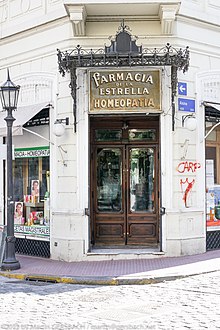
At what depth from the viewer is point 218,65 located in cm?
1287

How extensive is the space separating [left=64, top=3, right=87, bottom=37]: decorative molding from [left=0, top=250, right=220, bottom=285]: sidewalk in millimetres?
5378

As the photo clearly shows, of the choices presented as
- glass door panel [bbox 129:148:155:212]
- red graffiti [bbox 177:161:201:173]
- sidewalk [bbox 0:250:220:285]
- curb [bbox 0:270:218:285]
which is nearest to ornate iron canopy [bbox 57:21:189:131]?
red graffiti [bbox 177:161:201:173]

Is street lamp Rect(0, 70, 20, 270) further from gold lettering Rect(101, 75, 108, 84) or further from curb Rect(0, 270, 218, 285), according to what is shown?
gold lettering Rect(101, 75, 108, 84)

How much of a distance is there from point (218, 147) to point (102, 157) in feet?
10.1

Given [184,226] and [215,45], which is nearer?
[184,226]

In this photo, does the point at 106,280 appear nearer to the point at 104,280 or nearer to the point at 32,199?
the point at 104,280

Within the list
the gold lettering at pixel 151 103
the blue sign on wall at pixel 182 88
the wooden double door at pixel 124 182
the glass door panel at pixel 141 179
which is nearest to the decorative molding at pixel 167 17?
the blue sign on wall at pixel 182 88

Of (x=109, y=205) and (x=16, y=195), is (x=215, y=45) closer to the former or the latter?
(x=109, y=205)

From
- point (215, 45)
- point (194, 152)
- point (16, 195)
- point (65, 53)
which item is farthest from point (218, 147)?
point (16, 195)

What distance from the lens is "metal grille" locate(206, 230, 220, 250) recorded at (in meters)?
12.4

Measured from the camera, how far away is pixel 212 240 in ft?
41.0

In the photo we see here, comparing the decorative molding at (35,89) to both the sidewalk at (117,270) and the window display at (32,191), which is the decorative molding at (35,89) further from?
the sidewalk at (117,270)

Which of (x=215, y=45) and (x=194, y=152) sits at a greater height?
(x=215, y=45)

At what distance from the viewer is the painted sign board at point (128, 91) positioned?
1175cm
